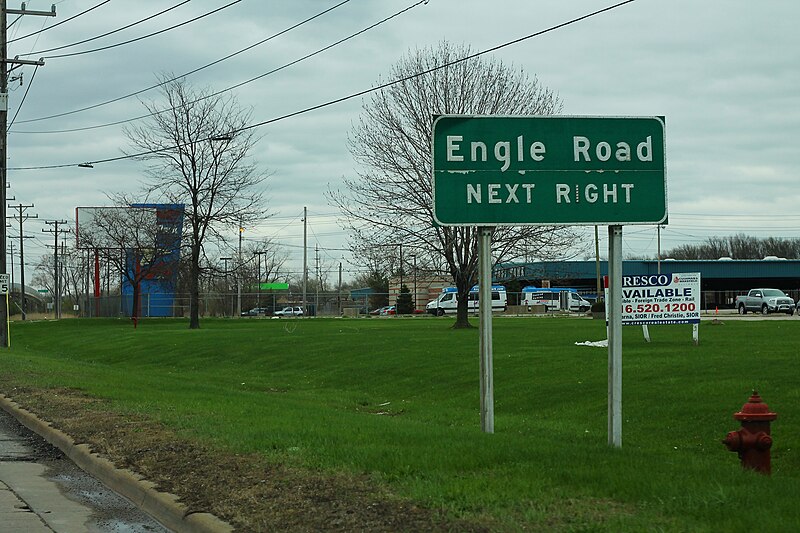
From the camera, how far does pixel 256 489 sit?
7.95 meters

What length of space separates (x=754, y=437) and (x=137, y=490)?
5.28 metres

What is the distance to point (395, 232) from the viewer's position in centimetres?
4172

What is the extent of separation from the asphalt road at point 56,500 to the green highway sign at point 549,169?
395 cm

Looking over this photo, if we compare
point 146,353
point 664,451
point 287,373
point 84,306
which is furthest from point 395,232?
point 84,306

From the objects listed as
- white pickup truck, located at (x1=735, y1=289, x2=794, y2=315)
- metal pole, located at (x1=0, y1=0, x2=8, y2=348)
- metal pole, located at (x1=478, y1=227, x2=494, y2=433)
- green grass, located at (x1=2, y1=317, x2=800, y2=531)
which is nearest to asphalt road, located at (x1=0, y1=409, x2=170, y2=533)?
green grass, located at (x1=2, y1=317, x2=800, y2=531)

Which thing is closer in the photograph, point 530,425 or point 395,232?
point 530,425

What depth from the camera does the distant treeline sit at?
137625mm

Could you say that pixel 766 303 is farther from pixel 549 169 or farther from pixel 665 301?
pixel 549 169

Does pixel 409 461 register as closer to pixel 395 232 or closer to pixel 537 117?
pixel 537 117

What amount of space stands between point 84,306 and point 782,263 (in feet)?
206

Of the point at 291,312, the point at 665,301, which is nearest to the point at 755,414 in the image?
the point at 665,301

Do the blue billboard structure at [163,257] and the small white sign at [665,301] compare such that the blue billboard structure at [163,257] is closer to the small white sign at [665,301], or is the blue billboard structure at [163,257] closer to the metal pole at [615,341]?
the small white sign at [665,301]

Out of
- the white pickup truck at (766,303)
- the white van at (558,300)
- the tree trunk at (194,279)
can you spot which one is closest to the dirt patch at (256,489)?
the tree trunk at (194,279)

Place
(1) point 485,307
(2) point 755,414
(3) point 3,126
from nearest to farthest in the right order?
(2) point 755,414, (1) point 485,307, (3) point 3,126
